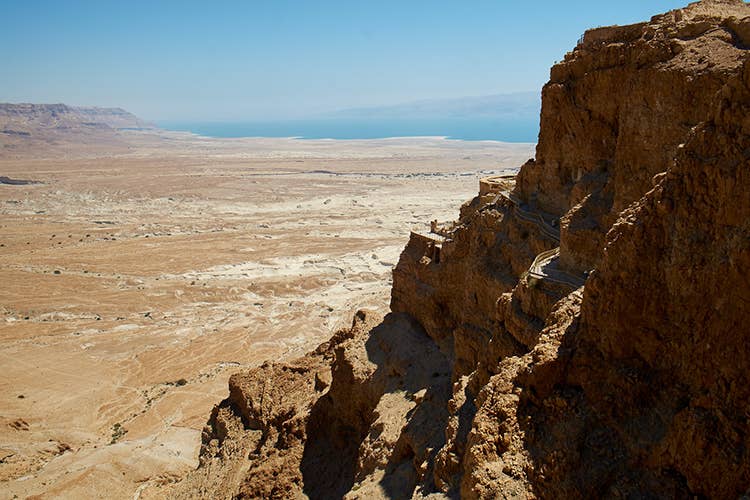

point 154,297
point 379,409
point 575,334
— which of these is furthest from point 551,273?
point 154,297

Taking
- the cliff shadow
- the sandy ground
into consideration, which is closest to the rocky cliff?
the cliff shadow

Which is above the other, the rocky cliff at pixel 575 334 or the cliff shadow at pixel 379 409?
the rocky cliff at pixel 575 334

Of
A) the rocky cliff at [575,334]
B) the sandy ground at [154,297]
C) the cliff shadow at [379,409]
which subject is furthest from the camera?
the sandy ground at [154,297]

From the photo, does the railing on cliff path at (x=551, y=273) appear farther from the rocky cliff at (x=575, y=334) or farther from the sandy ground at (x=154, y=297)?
the sandy ground at (x=154, y=297)

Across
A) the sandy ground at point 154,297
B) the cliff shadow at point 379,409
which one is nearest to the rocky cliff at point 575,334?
the cliff shadow at point 379,409

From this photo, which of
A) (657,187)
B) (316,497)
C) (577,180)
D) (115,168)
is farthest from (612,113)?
(115,168)

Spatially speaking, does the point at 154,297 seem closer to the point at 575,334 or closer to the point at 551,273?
the point at 551,273
